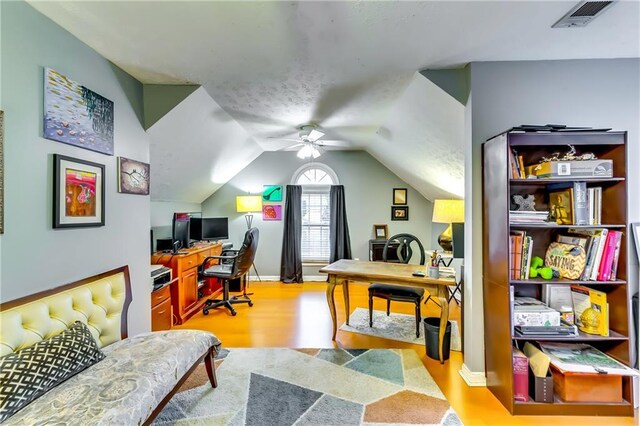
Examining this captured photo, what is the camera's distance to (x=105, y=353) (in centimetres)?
170

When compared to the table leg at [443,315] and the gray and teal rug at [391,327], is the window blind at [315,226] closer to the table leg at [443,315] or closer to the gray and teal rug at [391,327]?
the gray and teal rug at [391,327]

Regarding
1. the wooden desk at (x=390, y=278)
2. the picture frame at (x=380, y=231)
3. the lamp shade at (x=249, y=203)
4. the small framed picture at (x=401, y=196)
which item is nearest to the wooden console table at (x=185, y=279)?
the lamp shade at (x=249, y=203)

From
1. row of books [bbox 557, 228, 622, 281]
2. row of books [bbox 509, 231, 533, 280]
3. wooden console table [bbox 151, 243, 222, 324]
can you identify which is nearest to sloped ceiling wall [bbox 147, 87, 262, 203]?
wooden console table [bbox 151, 243, 222, 324]

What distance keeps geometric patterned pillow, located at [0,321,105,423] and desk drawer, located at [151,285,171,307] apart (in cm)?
113

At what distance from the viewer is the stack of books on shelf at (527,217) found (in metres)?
1.85

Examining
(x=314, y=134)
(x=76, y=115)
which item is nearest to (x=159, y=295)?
(x=76, y=115)

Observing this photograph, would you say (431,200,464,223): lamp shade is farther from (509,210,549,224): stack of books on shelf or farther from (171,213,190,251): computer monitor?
(171,213,190,251): computer monitor

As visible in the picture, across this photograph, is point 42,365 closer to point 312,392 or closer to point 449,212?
point 312,392

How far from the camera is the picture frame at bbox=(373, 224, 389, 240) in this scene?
513 cm

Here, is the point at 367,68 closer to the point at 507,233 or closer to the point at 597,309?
the point at 507,233

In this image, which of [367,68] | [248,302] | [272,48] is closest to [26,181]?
[272,48]

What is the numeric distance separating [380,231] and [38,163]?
4555 mm

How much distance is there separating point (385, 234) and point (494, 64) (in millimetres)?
3417

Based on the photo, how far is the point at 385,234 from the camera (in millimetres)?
5133
